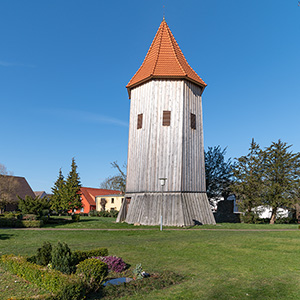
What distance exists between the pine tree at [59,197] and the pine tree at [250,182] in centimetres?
2896

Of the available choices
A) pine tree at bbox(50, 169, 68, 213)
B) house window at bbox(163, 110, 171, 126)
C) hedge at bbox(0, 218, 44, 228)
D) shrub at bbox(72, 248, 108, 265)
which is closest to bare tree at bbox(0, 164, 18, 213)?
pine tree at bbox(50, 169, 68, 213)

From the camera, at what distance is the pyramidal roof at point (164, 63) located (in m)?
25.3

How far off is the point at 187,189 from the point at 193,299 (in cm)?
1752

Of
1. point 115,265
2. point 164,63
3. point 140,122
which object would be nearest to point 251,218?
point 140,122

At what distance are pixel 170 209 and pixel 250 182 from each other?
14.3 metres

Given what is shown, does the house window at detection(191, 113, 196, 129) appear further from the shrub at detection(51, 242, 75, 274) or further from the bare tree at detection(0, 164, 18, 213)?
the bare tree at detection(0, 164, 18, 213)

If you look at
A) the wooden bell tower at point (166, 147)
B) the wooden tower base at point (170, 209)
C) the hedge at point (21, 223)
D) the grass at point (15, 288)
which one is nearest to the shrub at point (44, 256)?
the grass at point (15, 288)

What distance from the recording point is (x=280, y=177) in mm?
32562

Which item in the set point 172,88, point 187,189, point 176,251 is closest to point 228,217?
point 187,189

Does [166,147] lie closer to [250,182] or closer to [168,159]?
[168,159]

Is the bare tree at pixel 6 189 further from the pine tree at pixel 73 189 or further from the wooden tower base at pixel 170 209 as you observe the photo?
the wooden tower base at pixel 170 209

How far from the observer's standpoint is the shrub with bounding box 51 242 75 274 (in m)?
7.32

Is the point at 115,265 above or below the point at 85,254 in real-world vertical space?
below

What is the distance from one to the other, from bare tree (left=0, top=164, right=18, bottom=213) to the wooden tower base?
1243 inches
